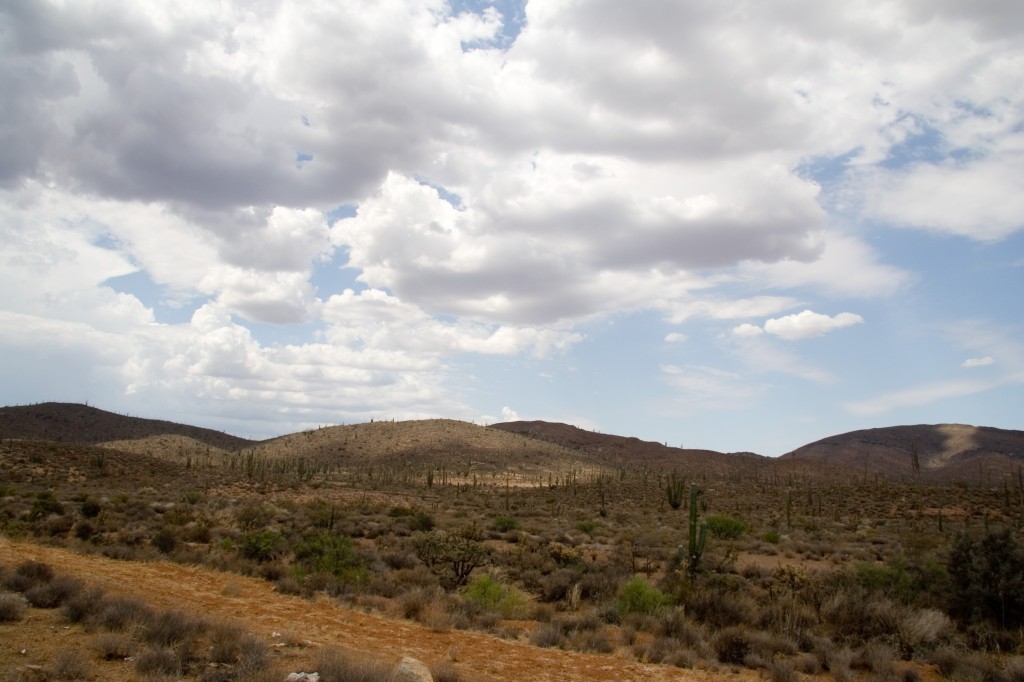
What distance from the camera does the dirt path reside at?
34.6 ft

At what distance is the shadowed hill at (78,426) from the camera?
90.1 m

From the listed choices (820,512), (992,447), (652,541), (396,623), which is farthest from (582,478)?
(992,447)

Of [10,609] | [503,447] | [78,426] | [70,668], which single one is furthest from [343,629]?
[78,426]

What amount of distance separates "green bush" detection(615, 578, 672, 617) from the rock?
6.94m

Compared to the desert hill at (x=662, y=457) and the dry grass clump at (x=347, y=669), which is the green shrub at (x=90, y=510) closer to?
the dry grass clump at (x=347, y=669)

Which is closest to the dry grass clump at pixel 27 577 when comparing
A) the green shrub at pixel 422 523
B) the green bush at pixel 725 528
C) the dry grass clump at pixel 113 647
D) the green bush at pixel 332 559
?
the dry grass clump at pixel 113 647

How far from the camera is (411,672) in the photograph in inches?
335

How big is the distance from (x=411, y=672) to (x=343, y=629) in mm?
4246

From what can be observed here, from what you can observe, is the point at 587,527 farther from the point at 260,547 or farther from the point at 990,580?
the point at 990,580

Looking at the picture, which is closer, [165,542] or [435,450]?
[165,542]

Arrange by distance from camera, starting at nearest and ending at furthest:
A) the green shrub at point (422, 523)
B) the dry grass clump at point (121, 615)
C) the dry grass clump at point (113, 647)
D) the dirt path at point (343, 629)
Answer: the dry grass clump at point (113, 647), the dry grass clump at point (121, 615), the dirt path at point (343, 629), the green shrub at point (422, 523)

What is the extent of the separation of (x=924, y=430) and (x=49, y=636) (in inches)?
6517

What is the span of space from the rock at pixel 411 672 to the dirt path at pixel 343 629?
1.27m

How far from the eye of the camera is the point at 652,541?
26250 mm
